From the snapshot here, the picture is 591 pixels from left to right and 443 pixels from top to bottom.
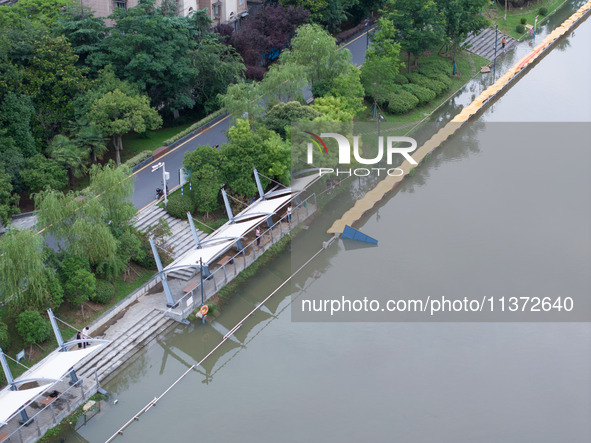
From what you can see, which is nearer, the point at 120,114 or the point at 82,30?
the point at 120,114

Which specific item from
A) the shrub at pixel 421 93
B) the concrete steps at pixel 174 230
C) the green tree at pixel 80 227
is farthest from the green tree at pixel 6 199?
the shrub at pixel 421 93

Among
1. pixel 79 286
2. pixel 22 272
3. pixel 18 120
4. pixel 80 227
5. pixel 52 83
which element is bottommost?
pixel 79 286

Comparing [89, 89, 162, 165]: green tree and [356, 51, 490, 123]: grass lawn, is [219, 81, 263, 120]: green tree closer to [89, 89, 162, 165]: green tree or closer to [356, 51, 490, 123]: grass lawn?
[89, 89, 162, 165]: green tree

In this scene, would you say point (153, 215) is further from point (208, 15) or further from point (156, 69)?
point (208, 15)

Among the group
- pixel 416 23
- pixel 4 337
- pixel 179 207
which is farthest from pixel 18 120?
pixel 416 23

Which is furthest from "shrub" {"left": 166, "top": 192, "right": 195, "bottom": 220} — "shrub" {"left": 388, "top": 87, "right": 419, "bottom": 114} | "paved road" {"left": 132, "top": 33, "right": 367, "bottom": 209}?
"shrub" {"left": 388, "top": 87, "right": 419, "bottom": 114}

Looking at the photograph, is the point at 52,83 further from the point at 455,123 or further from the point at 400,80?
the point at 455,123

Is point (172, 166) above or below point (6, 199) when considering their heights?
below
